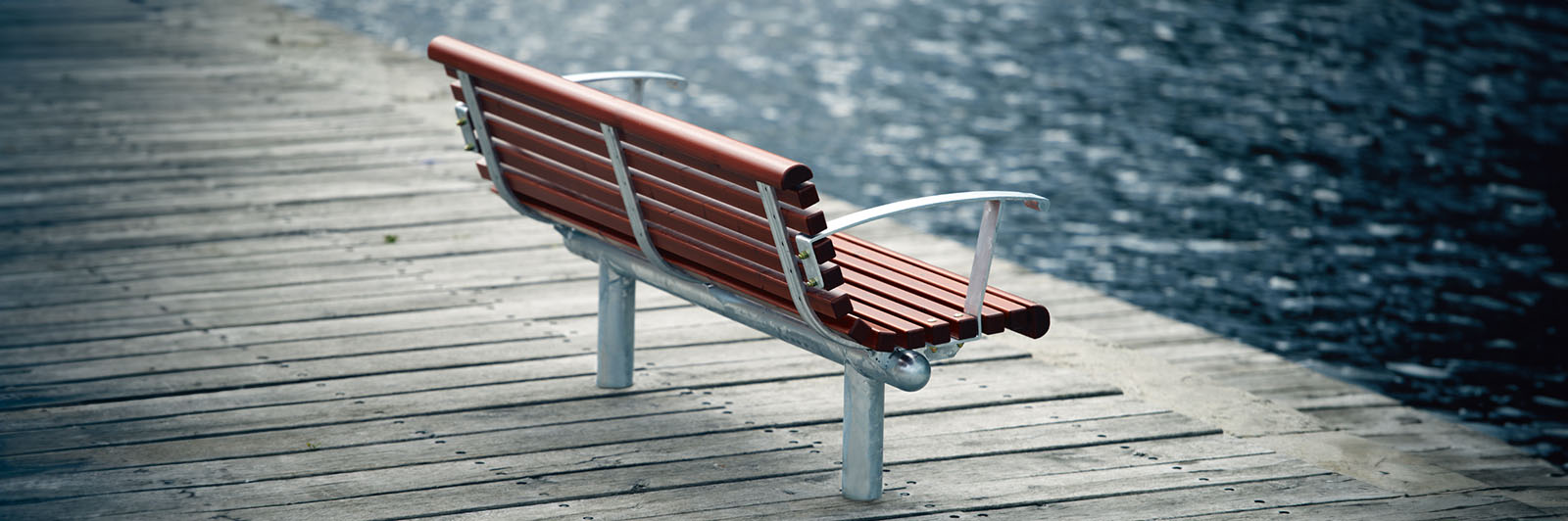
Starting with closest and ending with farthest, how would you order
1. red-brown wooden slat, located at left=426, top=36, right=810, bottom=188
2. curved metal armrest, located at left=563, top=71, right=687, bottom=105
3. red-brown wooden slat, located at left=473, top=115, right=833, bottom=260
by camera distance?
1. red-brown wooden slat, located at left=426, top=36, right=810, bottom=188
2. red-brown wooden slat, located at left=473, top=115, right=833, bottom=260
3. curved metal armrest, located at left=563, top=71, right=687, bottom=105

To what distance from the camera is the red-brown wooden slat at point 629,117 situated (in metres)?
3.25

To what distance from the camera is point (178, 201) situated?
6398 millimetres

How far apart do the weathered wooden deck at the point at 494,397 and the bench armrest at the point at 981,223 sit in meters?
0.55

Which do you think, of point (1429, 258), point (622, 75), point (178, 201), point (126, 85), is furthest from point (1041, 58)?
point (622, 75)

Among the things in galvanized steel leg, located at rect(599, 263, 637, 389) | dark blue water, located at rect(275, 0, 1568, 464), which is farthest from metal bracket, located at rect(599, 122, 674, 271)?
dark blue water, located at rect(275, 0, 1568, 464)

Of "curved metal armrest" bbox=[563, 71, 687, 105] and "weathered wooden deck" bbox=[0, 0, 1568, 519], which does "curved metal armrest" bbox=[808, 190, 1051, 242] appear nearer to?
"weathered wooden deck" bbox=[0, 0, 1568, 519]

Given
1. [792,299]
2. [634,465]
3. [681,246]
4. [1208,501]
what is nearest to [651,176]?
[681,246]

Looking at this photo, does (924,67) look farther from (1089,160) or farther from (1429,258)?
(1429,258)

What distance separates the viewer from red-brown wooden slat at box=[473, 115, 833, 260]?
11.5 feet

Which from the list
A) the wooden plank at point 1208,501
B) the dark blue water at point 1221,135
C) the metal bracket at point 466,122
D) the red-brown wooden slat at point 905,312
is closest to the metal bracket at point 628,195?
the red-brown wooden slat at point 905,312

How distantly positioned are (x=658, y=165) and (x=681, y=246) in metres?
0.23

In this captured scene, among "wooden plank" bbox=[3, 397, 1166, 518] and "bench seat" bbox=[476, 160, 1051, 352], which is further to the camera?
"wooden plank" bbox=[3, 397, 1166, 518]

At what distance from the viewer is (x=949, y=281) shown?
Answer: 386cm

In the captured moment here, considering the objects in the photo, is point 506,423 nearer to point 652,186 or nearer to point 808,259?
point 652,186
